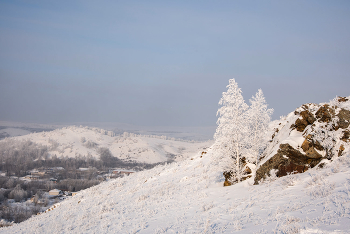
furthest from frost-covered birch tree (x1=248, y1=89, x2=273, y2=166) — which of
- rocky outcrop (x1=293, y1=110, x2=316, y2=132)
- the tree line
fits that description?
rocky outcrop (x1=293, y1=110, x2=316, y2=132)

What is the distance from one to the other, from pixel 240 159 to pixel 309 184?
842cm

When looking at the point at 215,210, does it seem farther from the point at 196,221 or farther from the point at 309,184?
the point at 309,184

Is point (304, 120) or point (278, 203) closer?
point (278, 203)

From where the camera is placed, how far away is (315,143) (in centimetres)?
1361

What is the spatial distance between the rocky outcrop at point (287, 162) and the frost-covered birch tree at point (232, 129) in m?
3.32

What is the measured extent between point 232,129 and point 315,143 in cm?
598

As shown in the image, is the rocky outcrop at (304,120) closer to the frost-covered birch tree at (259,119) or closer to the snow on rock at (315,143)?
the snow on rock at (315,143)

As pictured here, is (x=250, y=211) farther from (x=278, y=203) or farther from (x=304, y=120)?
(x=304, y=120)

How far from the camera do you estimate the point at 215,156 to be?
1825cm

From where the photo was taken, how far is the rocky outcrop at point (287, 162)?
1330 cm

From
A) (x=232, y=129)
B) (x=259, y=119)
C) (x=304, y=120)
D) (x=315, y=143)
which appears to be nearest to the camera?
(x=315, y=143)

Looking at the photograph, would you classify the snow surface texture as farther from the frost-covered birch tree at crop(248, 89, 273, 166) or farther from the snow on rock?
the frost-covered birch tree at crop(248, 89, 273, 166)

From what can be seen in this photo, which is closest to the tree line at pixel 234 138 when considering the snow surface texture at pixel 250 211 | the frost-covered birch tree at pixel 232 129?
the frost-covered birch tree at pixel 232 129

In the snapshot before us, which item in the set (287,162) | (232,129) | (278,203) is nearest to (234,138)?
(232,129)
